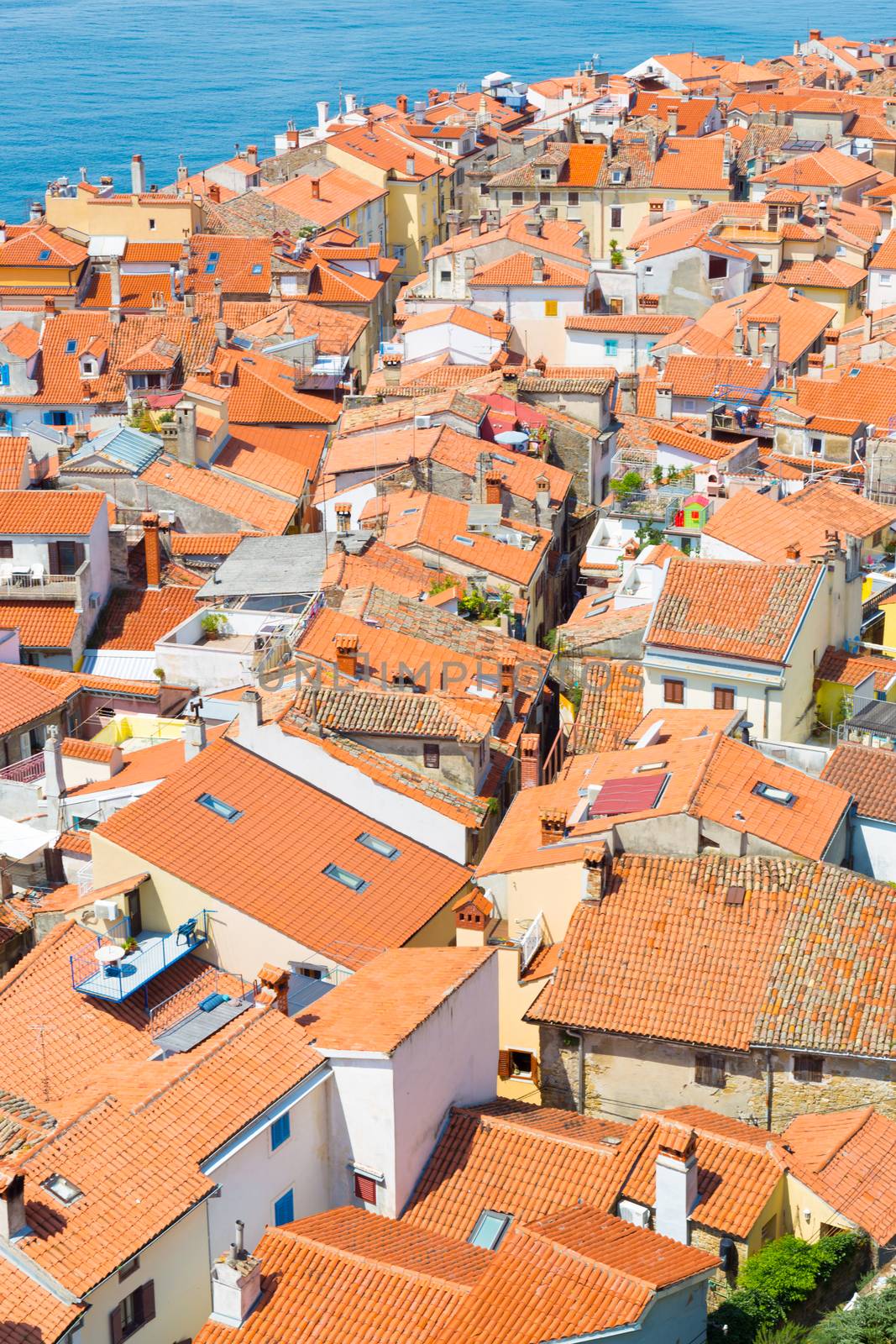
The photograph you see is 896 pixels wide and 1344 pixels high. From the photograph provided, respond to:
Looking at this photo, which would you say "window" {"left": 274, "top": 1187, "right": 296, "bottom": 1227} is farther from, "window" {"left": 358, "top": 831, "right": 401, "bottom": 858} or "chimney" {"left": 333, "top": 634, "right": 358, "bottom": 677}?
"chimney" {"left": 333, "top": 634, "right": 358, "bottom": 677}

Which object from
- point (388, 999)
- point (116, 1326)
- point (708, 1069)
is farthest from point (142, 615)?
point (116, 1326)

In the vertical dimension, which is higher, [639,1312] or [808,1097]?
[639,1312]

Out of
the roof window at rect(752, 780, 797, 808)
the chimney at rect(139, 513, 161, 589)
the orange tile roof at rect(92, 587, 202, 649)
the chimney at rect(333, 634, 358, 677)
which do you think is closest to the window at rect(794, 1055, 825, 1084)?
the roof window at rect(752, 780, 797, 808)

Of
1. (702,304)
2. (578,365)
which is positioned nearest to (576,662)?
(578,365)

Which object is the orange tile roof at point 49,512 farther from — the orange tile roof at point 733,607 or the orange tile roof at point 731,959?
the orange tile roof at point 731,959

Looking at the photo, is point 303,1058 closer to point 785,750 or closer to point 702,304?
point 785,750

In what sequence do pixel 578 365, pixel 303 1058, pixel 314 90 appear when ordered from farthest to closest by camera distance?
pixel 314 90 < pixel 578 365 < pixel 303 1058

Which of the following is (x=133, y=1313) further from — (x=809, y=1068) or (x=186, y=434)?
(x=186, y=434)
